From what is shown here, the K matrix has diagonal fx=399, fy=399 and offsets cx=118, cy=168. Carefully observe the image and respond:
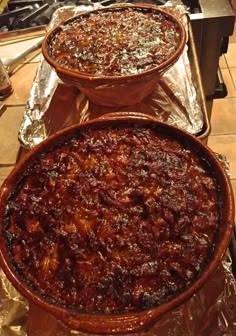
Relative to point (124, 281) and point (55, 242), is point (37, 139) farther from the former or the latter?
point (124, 281)

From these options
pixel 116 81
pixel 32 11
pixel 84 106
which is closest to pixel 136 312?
pixel 116 81

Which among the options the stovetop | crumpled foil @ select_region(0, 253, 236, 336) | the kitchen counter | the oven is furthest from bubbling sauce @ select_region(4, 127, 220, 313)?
the stovetop

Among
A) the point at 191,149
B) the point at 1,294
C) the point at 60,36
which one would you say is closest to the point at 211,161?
the point at 191,149

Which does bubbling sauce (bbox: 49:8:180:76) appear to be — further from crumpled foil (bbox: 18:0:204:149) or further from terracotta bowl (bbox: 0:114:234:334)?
terracotta bowl (bbox: 0:114:234:334)

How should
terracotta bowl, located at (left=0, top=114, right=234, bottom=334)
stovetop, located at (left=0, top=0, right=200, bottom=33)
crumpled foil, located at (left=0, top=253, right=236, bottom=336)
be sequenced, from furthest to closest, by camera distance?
1. stovetop, located at (left=0, top=0, right=200, bottom=33)
2. crumpled foil, located at (left=0, top=253, right=236, bottom=336)
3. terracotta bowl, located at (left=0, top=114, right=234, bottom=334)

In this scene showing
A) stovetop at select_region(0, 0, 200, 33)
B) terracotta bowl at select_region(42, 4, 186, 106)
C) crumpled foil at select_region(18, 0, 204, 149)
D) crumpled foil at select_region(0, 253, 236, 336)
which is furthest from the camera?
stovetop at select_region(0, 0, 200, 33)

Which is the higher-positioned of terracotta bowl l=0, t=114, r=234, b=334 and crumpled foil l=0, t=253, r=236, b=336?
terracotta bowl l=0, t=114, r=234, b=334

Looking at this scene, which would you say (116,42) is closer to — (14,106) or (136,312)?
(14,106)

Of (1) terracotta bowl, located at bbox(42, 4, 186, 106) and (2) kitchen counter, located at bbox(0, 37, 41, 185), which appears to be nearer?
(1) terracotta bowl, located at bbox(42, 4, 186, 106)
